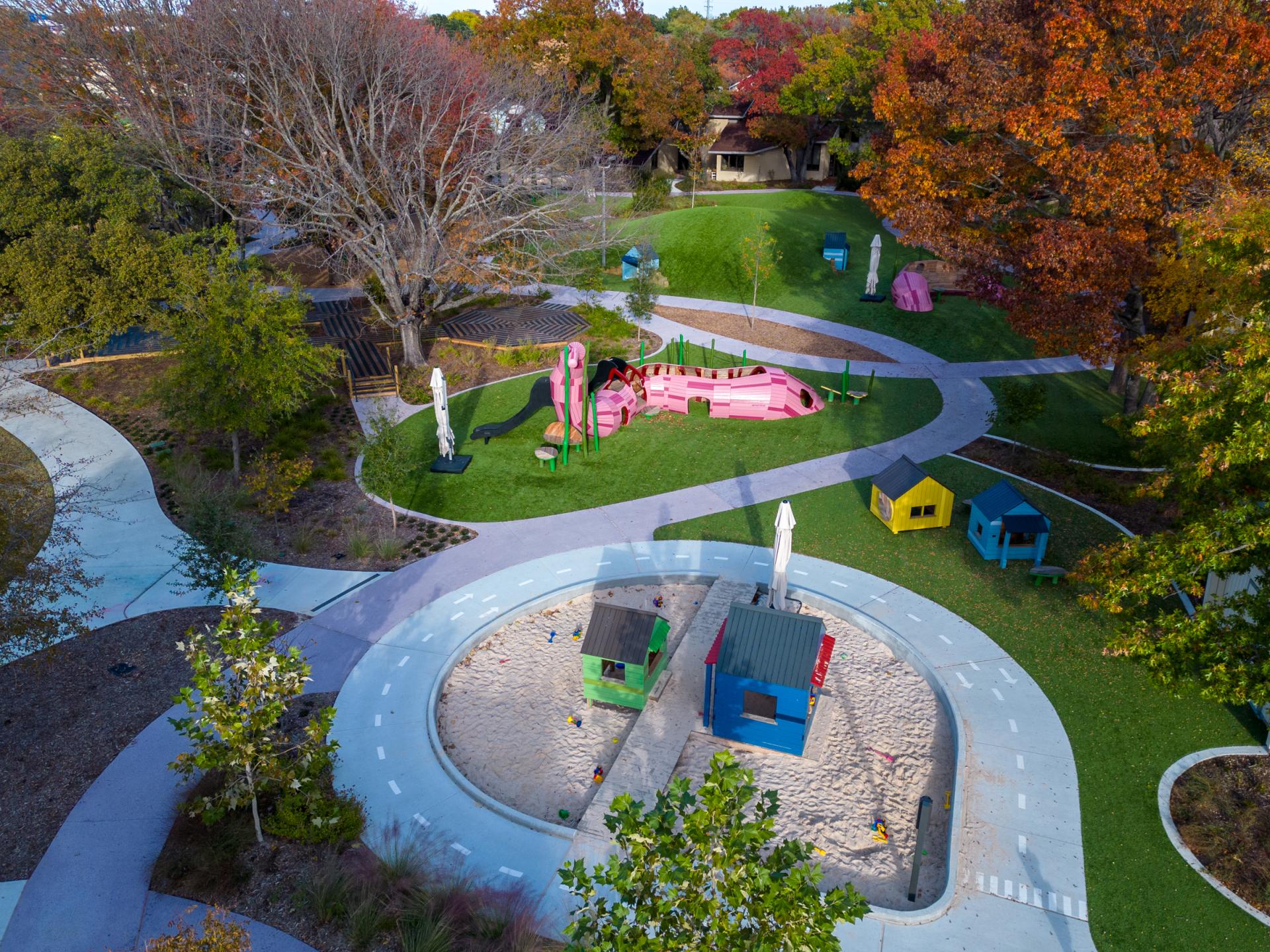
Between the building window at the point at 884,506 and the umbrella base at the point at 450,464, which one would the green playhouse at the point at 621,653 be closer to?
the building window at the point at 884,506

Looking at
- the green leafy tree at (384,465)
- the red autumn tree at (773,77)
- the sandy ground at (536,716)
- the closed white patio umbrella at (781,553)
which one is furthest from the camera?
the red autumn tree at (773,77)

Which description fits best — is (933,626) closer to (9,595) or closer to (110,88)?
(9,595)

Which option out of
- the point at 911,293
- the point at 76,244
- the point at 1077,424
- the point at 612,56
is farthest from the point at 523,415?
the point at 612,56

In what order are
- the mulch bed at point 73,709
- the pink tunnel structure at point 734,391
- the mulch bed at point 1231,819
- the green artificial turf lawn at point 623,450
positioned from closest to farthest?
the mulch bed at point 1231,819 < the mulch bed at point 73,709 < the green artificial turf lawn at point 623,450 < the pink tunnel structure at point 734,391

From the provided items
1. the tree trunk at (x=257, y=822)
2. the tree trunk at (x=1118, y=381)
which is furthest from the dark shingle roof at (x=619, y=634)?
the tree trunk at (x=1118, y=381)

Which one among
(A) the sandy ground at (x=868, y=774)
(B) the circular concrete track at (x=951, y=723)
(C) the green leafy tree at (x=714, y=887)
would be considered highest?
(C) the green leafy tree at (x=714, y=887)

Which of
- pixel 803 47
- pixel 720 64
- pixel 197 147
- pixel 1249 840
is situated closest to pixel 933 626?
pixel 1249 840

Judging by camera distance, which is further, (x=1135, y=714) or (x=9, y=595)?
(x=1135, y=714)
